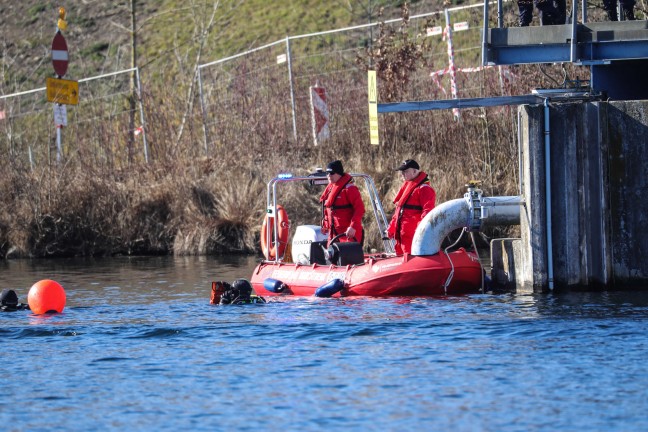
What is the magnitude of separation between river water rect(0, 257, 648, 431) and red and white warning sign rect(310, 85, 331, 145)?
8.98 metres

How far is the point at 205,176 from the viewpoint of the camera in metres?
24.1

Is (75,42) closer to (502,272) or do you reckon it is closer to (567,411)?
(502,272)

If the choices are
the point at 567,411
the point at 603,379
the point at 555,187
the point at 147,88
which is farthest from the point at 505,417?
the point at 147,88

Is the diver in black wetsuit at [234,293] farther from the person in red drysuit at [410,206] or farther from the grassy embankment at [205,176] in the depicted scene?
the grassy embankment at [205,176]

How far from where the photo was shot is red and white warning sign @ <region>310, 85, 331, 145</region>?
24.2 metres

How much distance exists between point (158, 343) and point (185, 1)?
38.5 m

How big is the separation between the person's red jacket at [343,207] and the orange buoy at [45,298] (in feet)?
12.0

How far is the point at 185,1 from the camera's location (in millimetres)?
49594

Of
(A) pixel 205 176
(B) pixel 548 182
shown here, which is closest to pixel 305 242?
(B) pixel 548 182

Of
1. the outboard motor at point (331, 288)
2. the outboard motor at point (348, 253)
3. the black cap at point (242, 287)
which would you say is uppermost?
the outboard motor at point (348, 253)

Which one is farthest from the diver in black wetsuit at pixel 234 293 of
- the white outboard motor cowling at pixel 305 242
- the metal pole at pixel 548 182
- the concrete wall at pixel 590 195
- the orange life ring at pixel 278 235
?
the metal pole at pixel 548 182

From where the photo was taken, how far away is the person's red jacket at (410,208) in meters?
15.7

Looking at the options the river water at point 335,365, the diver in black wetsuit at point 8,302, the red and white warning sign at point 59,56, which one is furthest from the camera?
the red and white warning sign at point 59,56

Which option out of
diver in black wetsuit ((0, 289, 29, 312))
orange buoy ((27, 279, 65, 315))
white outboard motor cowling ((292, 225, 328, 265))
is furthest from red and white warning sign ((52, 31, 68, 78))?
orange buoy ((27, 279, 65, 315))
